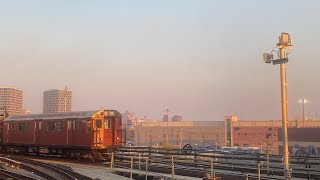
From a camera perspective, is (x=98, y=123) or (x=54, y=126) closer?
(x=98, y=123)

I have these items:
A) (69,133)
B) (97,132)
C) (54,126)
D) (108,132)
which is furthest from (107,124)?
(54,126)

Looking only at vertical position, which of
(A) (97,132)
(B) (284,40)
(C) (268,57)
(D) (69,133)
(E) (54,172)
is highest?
(B) (284,40)

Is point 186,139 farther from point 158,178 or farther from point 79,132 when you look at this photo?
point 158,178

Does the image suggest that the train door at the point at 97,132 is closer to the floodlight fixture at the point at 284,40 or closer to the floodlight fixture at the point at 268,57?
the floodlight fixture at the point at 268,57

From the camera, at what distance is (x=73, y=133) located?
30484mm

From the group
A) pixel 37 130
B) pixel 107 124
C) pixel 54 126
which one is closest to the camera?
pixel 107 124

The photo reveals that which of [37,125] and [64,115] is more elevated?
[64,115]

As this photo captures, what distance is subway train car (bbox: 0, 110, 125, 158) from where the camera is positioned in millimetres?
29656

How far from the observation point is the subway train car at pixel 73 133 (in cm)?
2966

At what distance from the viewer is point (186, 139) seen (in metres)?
157

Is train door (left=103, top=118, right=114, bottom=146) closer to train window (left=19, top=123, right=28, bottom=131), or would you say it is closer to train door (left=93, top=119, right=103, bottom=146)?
train door (left=93, top=119, right=103, bottom=146)

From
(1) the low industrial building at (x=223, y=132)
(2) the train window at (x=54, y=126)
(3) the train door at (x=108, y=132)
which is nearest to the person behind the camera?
(3) the train door at (x=108, y=132)

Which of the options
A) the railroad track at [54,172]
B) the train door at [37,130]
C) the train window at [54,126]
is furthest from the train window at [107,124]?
the train door at [37,130]

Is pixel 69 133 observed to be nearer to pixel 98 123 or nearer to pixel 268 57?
pixel 98 123
